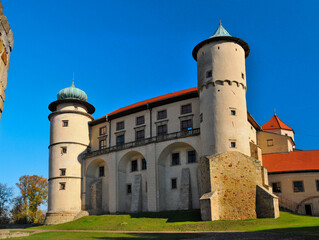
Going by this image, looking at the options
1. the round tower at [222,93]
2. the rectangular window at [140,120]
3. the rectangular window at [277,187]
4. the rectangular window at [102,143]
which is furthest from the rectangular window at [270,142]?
the rectangular window at [102,143]

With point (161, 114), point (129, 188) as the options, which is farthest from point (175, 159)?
point (129, 188)

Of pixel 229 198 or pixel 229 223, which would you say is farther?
pixel 229 198

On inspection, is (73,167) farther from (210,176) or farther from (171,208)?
(210,176)

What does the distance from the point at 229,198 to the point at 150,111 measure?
16.3 m

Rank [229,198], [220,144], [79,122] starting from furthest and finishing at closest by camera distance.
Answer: [79,122] < [220,144] < [229,198]

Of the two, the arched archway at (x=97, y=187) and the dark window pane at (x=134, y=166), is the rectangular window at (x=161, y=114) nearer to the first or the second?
the dark window pane at (x=134, y=166)

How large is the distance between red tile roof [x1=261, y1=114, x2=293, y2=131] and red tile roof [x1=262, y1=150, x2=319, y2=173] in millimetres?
19507

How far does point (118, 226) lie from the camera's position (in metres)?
31.3

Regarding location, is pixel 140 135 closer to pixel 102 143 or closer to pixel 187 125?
pixel 102 143

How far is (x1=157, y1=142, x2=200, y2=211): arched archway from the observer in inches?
1424

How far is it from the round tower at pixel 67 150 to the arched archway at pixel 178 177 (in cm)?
1247

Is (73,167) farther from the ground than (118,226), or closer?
farther from the ground

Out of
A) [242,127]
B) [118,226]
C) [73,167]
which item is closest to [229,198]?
[242,127]

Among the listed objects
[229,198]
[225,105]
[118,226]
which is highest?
[225,105]
